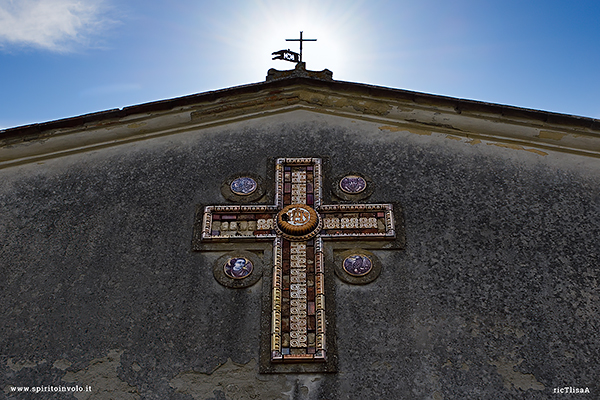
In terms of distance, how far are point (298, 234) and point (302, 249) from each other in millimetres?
130

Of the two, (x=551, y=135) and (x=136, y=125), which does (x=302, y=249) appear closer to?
(x=136, y=125)

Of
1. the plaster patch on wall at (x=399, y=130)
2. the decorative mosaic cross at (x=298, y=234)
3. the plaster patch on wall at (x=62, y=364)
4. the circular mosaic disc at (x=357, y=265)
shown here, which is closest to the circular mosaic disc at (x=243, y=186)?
the decorative mosaic cross at (x=298, y=234)

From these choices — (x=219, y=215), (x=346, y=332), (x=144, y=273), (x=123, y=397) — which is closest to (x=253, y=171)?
(x=219, y=215)

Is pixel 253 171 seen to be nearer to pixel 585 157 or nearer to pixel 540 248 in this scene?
pixel 540 248

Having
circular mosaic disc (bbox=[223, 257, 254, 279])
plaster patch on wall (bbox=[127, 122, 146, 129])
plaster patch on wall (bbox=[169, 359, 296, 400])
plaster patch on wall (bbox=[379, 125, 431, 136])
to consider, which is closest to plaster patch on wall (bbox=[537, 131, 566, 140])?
plaster patch on wall (bbox=[379, 125, 431, 136])

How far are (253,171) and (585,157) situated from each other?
283cm

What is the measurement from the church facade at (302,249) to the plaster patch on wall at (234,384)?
0.04ft

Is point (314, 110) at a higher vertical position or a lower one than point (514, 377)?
higher

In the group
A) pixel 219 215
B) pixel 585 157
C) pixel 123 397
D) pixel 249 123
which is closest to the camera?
pixel 123 397

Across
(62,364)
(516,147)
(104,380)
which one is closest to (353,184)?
(516,147)

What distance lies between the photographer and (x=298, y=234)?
15.9 ft

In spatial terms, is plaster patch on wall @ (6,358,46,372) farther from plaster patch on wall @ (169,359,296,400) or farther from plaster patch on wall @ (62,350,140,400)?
plaster patch on wall @ (169,359,296,400)

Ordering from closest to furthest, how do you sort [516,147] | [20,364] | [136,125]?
[20,364] < [516,147] < [136,125]

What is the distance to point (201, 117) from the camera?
570 cm
